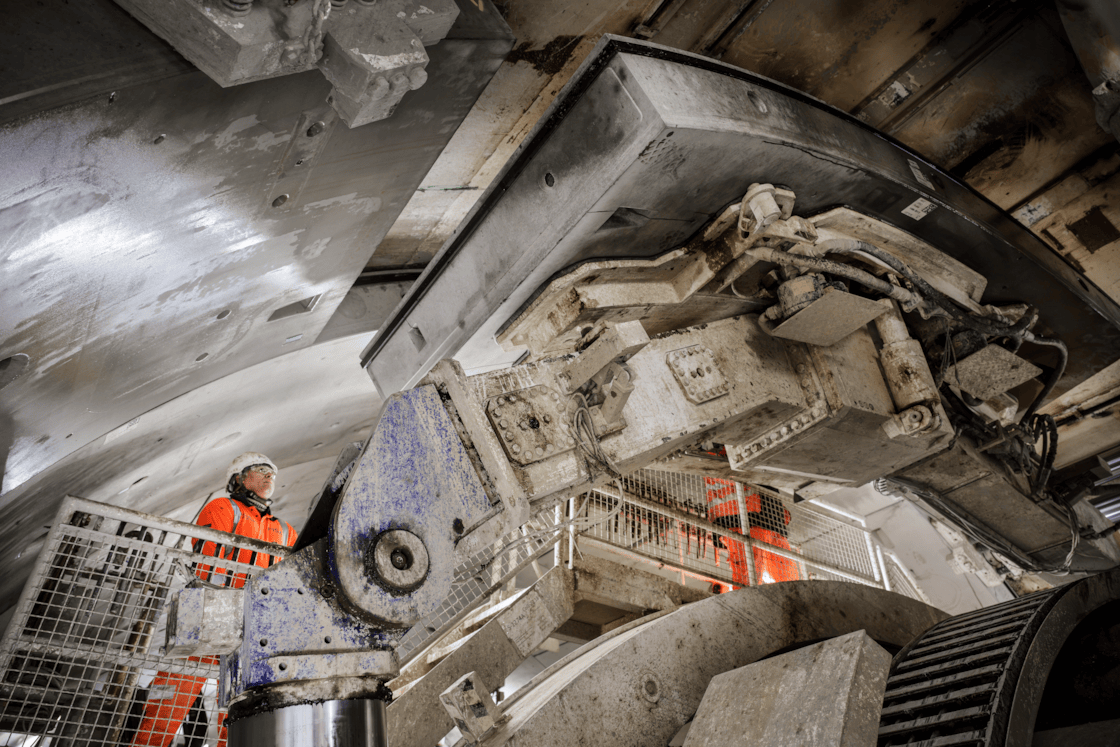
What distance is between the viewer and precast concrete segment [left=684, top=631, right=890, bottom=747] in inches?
89.0

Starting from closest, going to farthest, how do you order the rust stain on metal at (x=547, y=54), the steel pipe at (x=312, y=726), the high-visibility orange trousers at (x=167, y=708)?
the steel pipe at (x=312, y=726)
the high-visibility orange trousers at (x=167, y=708)
the rust stain on metal at (x=547, y=54)

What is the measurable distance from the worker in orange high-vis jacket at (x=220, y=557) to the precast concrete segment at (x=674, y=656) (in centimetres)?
146

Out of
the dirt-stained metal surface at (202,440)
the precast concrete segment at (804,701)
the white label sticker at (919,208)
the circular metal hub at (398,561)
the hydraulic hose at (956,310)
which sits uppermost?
the dirt-stained metal surface at (202,440)

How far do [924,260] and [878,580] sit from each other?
449 centimetres

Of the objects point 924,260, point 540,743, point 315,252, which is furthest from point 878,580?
point 315,252

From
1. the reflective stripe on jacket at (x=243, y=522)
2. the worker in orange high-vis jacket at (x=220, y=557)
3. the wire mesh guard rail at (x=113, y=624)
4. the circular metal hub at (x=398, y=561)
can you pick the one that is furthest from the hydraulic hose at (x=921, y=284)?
the reflective stripe on jacket at (x=243, y=522)

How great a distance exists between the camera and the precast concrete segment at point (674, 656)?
2.94 metres

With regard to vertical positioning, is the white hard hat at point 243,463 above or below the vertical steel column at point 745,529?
above

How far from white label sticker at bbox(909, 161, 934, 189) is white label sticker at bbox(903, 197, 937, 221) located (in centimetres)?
10

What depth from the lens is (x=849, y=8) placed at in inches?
140

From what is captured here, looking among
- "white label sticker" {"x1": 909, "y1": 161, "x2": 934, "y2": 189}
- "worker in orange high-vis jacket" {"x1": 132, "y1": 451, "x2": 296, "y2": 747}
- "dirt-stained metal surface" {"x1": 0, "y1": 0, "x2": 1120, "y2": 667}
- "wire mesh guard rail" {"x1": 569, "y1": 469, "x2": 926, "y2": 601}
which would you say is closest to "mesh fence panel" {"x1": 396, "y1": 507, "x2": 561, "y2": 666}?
"wire mesh guard rail" {"x1": 569, "y1": 469, "x2": 926, "y2": 601}

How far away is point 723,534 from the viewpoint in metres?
6.31

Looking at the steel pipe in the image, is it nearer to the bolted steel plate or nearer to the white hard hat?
the bolted steel plate

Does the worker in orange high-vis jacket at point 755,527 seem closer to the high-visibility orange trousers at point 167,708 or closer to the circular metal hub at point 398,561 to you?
the high-visibility orange trousers at point 167,708
